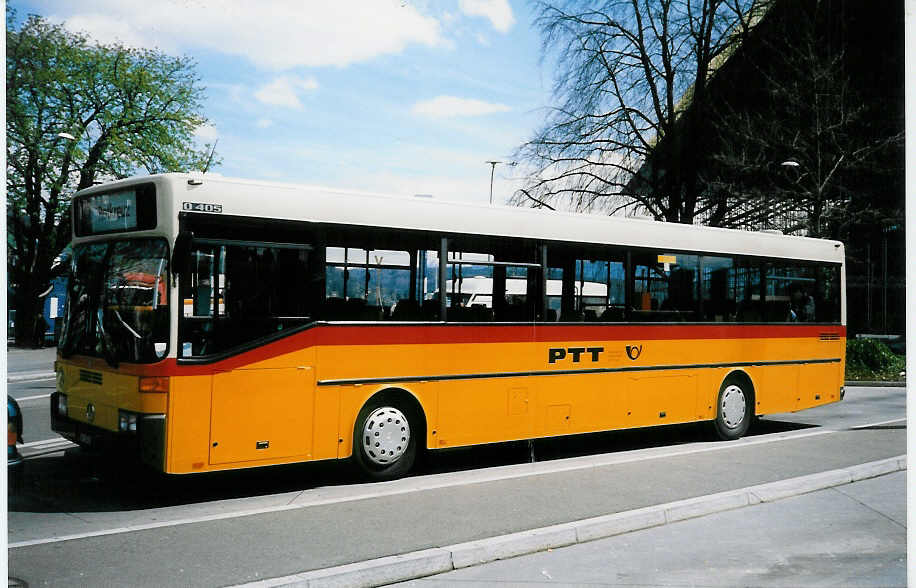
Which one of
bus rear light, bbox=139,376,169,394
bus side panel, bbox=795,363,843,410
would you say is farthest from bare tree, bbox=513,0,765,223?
bus rear light, bbox=139,376,169,394

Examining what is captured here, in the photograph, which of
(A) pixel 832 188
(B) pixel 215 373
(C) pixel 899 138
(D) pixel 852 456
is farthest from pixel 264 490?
(A) pixel 832 188

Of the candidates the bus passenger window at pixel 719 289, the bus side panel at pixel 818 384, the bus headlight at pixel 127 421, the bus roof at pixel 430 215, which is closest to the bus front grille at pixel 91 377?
the bus headlight at pixel 127 421

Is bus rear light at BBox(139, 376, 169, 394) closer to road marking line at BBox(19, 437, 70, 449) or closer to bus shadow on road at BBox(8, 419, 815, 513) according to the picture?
bus shadow on road at BBox(8, 419, 815, 513)

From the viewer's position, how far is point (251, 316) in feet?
25.9

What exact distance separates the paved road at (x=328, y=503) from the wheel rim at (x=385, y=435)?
31 centimetres

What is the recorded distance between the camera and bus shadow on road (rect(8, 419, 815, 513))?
774 cm

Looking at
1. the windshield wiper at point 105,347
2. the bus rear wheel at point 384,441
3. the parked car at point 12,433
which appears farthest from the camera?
the bus rear wheel at point 384,441

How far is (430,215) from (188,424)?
333cm

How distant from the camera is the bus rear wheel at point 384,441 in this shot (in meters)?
8.64

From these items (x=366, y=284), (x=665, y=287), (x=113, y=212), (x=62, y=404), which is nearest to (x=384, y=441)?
(x=366, y=284)

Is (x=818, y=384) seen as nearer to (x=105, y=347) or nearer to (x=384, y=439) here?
(x=384, y=439)

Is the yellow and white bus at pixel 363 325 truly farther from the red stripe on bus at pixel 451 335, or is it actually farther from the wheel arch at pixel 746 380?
the wheel arch at pixel 746 380

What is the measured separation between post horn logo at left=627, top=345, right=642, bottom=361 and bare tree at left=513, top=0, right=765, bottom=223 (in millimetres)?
11233

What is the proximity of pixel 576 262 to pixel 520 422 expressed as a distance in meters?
2.06
